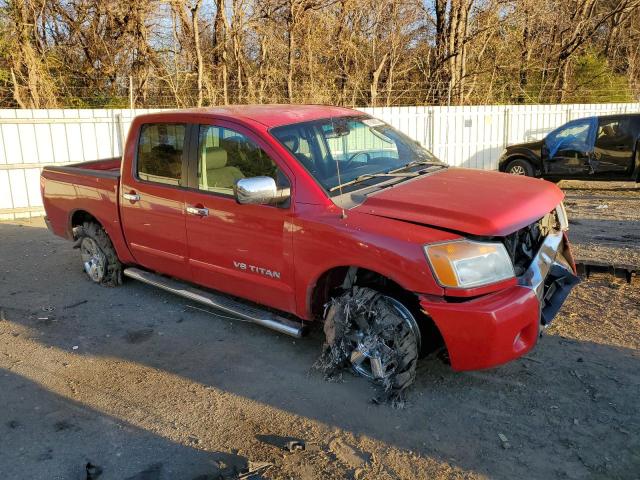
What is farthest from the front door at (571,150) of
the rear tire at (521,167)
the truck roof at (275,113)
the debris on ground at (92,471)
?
the debris on ground at (92,471)

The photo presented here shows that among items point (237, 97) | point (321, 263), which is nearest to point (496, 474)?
point (321, 263)

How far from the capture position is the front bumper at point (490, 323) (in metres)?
3.27

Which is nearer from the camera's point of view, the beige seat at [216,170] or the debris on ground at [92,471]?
the debris on ground at [92,471]

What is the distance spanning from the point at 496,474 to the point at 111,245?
182 inches

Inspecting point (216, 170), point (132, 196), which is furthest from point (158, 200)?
point (216, 170)

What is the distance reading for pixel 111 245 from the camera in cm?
609

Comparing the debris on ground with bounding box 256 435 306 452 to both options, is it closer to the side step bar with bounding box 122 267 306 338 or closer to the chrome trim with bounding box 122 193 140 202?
the side step bar with bounding box 122 267 306 338

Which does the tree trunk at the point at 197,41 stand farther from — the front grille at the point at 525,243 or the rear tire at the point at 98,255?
the front grille at the point at 525,243

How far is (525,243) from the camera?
13.3 ft

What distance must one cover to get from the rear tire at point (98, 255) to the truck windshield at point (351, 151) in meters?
2.84

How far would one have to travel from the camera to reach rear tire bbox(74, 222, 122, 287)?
6113 millimetres

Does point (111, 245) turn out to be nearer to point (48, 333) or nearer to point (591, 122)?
point (48, 333)

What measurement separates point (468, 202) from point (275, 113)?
1848 millimetres

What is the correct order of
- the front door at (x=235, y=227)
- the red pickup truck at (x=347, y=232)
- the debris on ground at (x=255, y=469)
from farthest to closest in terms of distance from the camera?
1. the front door at (x=235, y=227)
2. the red pickup truck at (x=347, y=232)
3. the debris on ground at (x=255, y=469)
